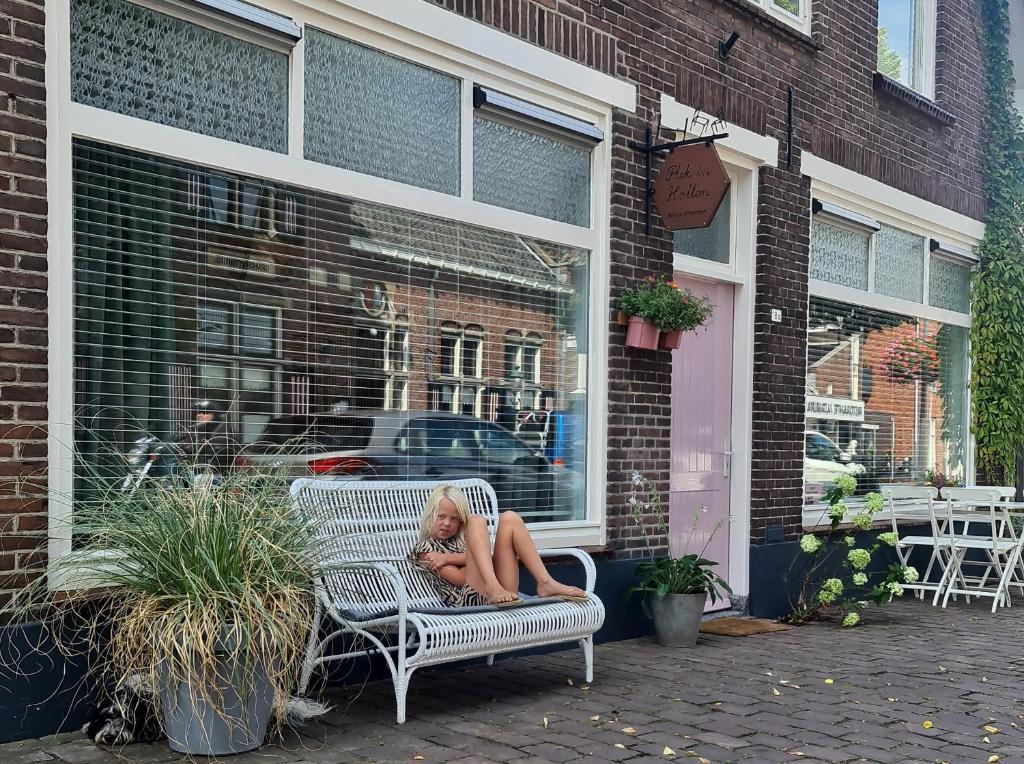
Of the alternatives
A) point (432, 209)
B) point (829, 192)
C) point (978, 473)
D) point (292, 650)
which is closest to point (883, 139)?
point (829, 192)

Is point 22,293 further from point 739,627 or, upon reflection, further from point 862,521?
point 862,521

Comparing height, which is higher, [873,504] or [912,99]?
[912,99]

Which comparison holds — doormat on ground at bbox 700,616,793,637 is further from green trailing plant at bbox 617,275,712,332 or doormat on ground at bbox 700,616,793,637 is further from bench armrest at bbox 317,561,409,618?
bench armrest at bbox 317,561,409,618

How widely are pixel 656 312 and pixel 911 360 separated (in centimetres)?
443

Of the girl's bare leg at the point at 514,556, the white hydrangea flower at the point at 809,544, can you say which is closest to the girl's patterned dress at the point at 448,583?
the girl's bare leg at the point at 514,556

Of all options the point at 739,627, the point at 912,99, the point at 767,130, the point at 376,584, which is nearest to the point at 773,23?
the point at 767,130

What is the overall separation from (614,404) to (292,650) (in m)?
3.12

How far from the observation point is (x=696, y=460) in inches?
297

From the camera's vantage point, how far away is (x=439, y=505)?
5148mm

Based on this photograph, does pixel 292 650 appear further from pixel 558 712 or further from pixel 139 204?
pixel 139 204

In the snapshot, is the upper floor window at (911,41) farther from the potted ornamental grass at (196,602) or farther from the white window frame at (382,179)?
the potted ornamental grass at (196,602)

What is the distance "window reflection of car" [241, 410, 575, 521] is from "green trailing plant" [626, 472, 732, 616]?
48 cm

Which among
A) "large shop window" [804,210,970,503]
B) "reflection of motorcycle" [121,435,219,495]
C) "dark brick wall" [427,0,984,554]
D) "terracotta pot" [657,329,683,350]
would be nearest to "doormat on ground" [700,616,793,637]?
"dark brick wall" [427,0,984,554]

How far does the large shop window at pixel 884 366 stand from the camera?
28.4 ft
